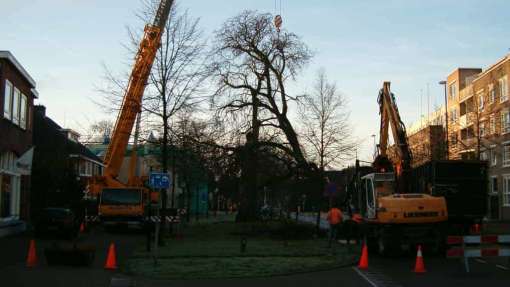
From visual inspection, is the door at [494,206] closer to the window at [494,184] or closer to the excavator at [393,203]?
the window at [494,184]

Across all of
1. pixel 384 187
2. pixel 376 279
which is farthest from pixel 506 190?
pixel 376 279

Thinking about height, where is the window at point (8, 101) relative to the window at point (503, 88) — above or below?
below

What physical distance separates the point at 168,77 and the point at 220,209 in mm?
91625

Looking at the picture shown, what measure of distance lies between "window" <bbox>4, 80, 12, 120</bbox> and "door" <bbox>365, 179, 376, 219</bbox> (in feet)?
59.2

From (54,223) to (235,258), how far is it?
12285 millimetres

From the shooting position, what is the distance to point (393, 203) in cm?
2039

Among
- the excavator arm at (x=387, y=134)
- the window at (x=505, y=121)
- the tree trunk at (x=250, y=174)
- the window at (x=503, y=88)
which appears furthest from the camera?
the window at (x=503, y=88)

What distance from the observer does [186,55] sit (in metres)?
27.1

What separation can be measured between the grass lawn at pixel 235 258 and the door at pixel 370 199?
150cm

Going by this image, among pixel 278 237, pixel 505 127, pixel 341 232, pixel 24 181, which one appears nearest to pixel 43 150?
pixel 24 181

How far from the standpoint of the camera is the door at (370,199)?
22.2 metres

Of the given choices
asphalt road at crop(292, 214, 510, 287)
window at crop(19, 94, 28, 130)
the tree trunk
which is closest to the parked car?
window at crop(19, 94, 28, 130)

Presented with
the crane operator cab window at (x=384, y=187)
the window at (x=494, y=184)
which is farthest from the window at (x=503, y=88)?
the crane operator cab window at (x=384, y=187)

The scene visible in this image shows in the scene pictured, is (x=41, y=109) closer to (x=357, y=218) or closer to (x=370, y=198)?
(x=357, y=218)
